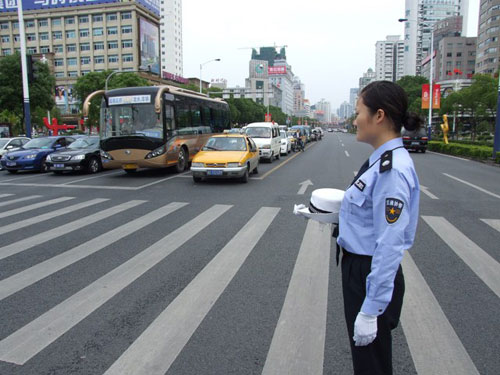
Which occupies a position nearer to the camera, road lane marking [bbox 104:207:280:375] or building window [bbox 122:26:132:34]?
road lane marking [bbox 104:207:280:375]

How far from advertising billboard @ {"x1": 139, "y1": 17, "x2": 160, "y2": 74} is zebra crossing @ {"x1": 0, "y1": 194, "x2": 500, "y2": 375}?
85.1 m

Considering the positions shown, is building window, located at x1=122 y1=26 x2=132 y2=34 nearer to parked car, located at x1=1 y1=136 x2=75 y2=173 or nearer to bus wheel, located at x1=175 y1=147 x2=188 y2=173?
parked car, located at x1=1 y1=136 x2=75 y2=173

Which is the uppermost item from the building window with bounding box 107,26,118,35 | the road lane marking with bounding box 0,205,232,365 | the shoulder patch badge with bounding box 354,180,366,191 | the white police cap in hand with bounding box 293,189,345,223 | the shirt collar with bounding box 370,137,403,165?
the building window with bounding box 107,26,118,35

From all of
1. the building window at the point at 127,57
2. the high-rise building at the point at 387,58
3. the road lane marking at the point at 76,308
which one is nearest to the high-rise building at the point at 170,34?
the building window at the point at 127,57

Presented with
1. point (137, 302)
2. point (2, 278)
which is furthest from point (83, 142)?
point (137, 302)

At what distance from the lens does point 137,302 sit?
13.0 feet

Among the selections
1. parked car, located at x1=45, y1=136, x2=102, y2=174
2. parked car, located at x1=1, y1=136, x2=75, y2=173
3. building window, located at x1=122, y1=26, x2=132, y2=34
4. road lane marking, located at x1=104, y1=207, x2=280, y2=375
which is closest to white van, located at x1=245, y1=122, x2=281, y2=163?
parked car, located at x1=45, y1=136, x2=102, y2=174

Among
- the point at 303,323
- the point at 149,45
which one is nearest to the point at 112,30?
the point at 149,45

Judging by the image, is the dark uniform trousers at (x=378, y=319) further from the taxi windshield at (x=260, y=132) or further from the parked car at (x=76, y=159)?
the taxi windshield at (x=260, y=132)

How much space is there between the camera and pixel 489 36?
9138 centimetres

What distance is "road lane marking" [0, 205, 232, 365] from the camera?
3.14 meters

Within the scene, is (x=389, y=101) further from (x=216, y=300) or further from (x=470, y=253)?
(x=470, y=253)

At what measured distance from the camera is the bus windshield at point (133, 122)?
14.0m

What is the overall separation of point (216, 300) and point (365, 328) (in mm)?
2346
